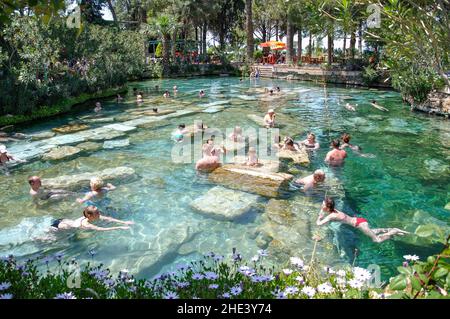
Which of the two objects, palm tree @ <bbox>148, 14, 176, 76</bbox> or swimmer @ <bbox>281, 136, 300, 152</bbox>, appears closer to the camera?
swimmer @ <bbox>281, 136, 300, 152</bbox>

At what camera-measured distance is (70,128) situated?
17250 millimetres

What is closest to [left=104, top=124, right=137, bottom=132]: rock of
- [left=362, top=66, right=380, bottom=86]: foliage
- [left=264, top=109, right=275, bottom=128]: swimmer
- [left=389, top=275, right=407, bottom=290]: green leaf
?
[left=264, top=109, right=275, bottom=128]: swimmer

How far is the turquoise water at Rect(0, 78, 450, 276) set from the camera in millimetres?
6980

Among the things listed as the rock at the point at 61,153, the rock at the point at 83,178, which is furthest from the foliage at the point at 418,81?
the rock at the point at 61,153

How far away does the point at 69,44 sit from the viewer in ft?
73.1

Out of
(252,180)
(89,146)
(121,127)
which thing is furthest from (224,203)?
(121,127)

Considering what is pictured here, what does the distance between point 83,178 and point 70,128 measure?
7.93m

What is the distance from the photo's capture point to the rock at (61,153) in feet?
41.6

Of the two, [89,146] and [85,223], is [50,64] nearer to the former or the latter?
[89,146]

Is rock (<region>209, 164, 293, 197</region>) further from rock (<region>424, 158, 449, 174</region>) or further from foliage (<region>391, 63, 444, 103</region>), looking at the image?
foliage (<region>391, 63, 444, 103</region>)

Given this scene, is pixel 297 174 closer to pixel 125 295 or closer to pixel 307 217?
pixel 307 217

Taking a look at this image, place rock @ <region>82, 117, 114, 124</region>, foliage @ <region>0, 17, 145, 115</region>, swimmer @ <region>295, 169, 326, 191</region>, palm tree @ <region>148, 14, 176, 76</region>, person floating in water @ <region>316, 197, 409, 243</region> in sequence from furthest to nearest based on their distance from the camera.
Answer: palm tree @ <region>148, 14, 176, 76</region>, rock @ <region>82, 117, 114, 124</region>, foliage @ <region>0, 17, 145, 115</region>, swimmer @ <region>295, 169, 326, 191</region>, person floating in water @ <region>316, 197, 409, 243</region>

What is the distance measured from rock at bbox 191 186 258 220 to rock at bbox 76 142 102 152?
254 inches

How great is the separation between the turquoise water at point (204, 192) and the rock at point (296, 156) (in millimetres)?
356
